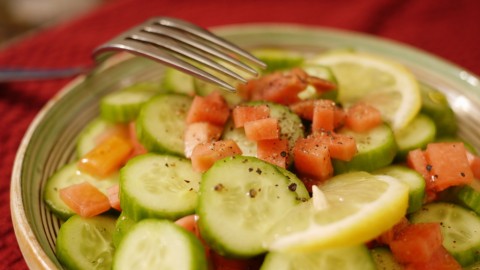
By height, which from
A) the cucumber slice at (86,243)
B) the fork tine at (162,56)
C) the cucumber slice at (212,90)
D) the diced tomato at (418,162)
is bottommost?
the cucumber slice at (86,243)

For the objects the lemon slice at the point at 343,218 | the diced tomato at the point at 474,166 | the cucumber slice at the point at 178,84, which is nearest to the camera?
the lemon slice at the point at 343,218

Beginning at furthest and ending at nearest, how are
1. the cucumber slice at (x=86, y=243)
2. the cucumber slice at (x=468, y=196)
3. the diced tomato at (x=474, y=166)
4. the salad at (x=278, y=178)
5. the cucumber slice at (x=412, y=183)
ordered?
the diced tomato at (x=474, y=166) < the cucumber slice at (x=468, y=196) < the cucumber slice at (x=412, y=183) < the cucumber slice at (x=86, y=243) < the salad at (x=278, y=178)

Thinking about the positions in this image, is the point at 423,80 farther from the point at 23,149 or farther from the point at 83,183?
the point at 23,149

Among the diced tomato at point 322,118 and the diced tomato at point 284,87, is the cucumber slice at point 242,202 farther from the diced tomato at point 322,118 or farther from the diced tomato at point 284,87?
the diced tomato at point 284,87

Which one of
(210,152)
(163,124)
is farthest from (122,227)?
(163,124)

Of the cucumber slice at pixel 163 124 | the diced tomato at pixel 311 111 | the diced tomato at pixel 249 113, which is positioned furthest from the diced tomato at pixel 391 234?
the cucumber slice at pixel 163 124

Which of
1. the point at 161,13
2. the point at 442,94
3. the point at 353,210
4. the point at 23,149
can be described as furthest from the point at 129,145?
the point at 161,13

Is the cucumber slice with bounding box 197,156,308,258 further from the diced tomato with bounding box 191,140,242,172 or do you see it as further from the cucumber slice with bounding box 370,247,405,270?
the cucumber slice with bounding box 370,247,405,270
